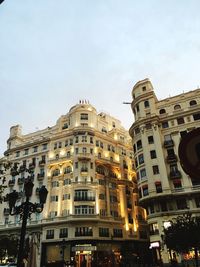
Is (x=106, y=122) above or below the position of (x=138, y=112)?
above

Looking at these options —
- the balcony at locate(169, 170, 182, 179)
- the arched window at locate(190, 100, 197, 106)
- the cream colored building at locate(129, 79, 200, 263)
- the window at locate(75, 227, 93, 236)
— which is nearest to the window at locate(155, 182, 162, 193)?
the cream colored building at locate(129, 79, 200, 263)

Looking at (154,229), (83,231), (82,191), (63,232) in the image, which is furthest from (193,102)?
(63,232)

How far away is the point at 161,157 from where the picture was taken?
1593 inches

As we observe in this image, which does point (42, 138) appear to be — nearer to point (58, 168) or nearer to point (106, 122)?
point (58, 168)

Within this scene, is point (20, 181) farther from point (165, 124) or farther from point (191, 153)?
point (191, 153)

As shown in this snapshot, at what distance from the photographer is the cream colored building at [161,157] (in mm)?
36281

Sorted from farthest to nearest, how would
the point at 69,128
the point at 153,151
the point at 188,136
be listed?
the point at 69,128
the point at 153,151
the point at 188,136

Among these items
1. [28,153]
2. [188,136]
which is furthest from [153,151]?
[188,136]

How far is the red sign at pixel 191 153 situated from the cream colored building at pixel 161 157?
34535 mm

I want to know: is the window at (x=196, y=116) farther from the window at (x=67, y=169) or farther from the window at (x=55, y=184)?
the window at (x=55, y=184)

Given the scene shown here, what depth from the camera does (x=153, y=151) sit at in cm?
4181

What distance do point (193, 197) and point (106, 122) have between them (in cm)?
2848

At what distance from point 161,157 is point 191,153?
1522 inches

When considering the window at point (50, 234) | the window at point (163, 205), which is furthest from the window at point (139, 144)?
the window at point (50, 234)
